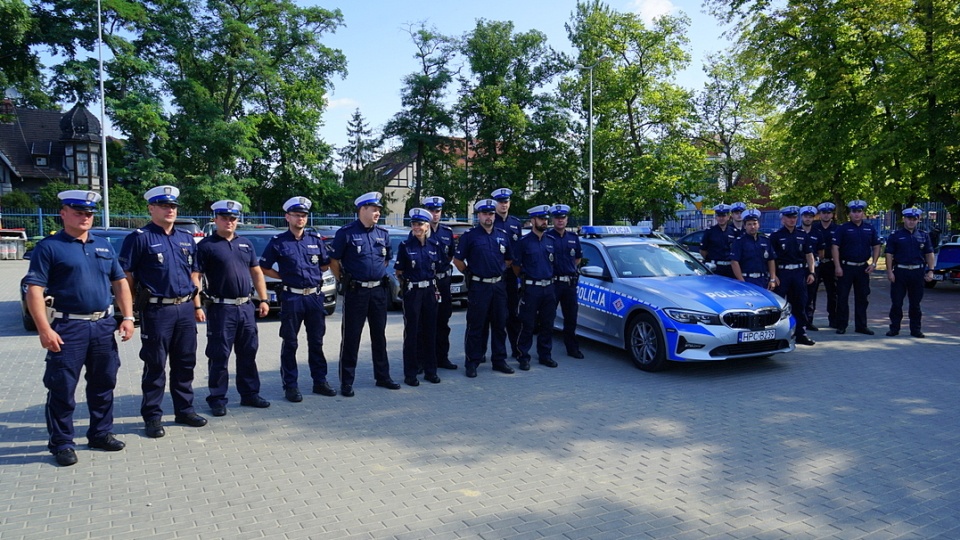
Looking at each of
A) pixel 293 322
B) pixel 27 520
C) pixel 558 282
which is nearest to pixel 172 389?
pixel 293 322

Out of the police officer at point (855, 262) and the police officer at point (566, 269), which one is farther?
the police officer at point (855, 262)

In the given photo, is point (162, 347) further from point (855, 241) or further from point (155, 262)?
point (855, 241)

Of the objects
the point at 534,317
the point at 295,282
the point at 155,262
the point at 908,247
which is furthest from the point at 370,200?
the point at 908,247

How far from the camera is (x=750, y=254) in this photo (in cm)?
952

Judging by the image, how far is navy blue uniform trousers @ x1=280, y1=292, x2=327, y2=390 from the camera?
6.55 meters

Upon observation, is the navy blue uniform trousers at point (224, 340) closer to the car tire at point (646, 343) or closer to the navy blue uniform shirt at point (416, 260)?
the navy blue uniform shirt at point (416, 260)

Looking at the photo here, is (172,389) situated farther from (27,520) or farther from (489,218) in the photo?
(489,218)

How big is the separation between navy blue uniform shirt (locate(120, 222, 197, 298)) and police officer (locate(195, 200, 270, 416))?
0.35 meters

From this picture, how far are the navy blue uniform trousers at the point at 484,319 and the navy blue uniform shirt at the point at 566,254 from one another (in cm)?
85

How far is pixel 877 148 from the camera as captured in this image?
17812 millimetres

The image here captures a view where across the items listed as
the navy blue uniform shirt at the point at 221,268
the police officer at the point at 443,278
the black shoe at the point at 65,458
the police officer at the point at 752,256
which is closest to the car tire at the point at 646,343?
the police officer at the point at 443,278

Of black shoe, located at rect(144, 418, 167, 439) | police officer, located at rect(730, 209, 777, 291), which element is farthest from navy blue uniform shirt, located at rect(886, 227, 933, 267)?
black shoe, located at rect(144, 418, 167, 439)

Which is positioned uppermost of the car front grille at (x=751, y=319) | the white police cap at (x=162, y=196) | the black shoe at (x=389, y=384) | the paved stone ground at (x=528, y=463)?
the white police cap at (x=162, y=196)

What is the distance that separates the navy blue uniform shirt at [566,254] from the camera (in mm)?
8375
